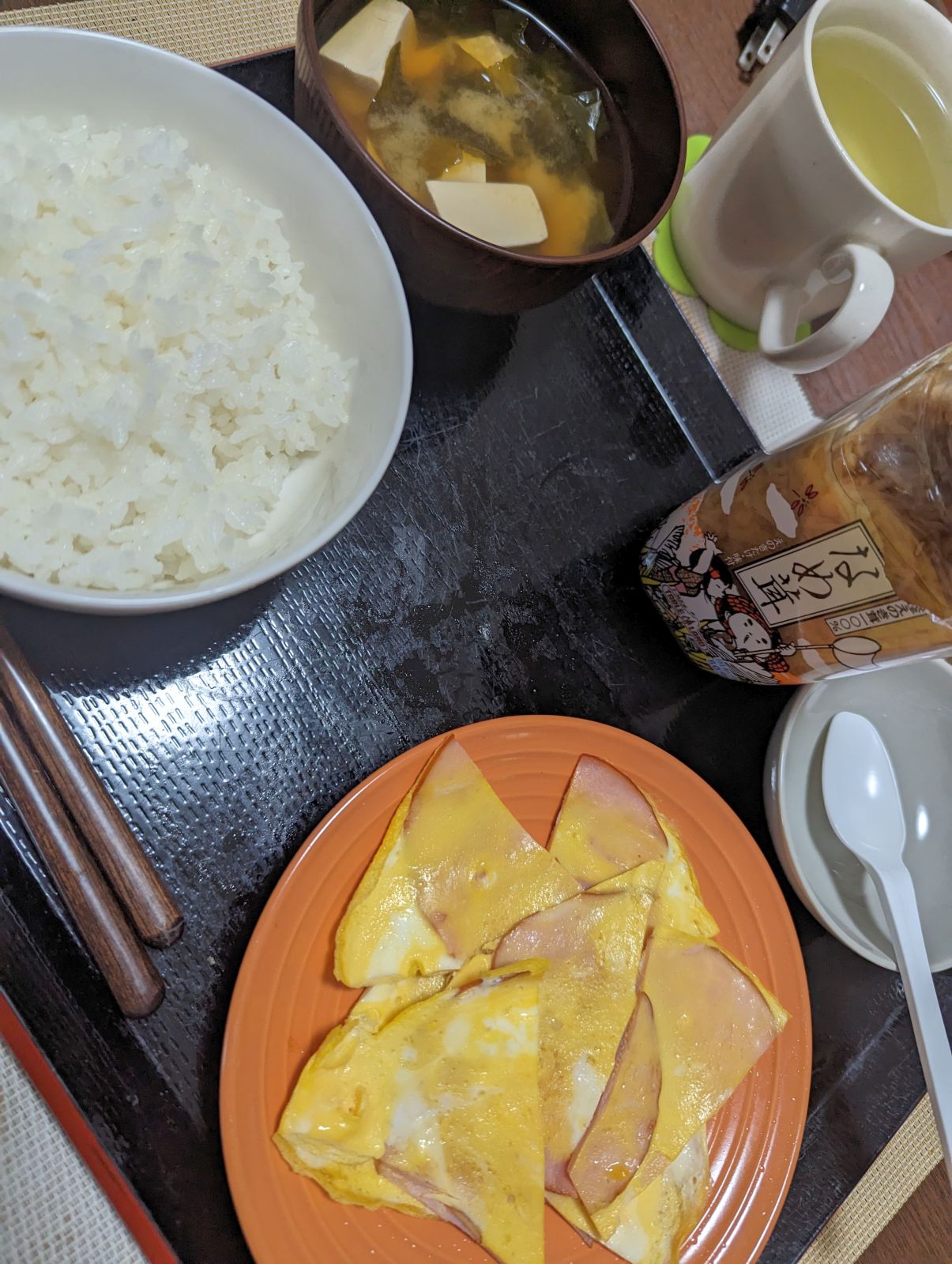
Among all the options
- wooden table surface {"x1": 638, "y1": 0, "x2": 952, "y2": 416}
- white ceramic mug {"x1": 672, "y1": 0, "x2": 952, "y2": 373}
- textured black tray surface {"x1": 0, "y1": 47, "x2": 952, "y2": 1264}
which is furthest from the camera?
wooden table surface {"x1": 638, "y1": 0, "x2": 952, "y2": 416}

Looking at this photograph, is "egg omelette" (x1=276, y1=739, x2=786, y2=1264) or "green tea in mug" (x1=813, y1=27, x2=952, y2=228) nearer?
"egg omelette" (x1=276, y1=739, x2=786, y2=1264)

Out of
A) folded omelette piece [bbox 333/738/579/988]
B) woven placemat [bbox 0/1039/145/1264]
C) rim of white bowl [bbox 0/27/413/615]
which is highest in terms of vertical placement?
rim of white bowl [bbox 0/27/413/615]

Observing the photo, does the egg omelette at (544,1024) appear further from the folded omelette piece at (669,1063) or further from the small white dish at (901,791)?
the small white dish at (901,791)

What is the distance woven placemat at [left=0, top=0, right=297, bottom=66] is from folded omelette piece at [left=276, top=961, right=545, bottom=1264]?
991 millimetres

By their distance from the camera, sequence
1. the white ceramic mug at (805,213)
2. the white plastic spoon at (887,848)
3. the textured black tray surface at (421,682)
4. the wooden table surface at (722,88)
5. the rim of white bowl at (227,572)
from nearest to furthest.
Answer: the rim of white bowl at (227,572)
the textured black tray surface at (421,682)
the white ceramic mug at (805,213)
the white plastic spoon at (887,848)
the wooden table surface at (722,88)

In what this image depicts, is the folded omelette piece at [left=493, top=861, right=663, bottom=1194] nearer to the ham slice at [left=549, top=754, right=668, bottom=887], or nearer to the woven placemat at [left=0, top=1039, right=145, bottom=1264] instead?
the ham slice at [left=549, top=754, right=668, bottom=887]

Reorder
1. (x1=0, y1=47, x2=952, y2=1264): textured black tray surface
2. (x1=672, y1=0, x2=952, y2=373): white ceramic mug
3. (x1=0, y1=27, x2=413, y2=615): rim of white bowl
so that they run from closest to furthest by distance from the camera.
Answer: (x1=0, y1=27, x2=413, y2=615): rim of white bowl, (x1=0, y1=47, x2=952, y2=1264): textured black tray surface, (x1=672, y1=0, x2=952, y2=373): white ceramic mug

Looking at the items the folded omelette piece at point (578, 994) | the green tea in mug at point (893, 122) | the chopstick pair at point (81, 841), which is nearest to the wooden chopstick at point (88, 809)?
the chopstick pair at point (81, 841)

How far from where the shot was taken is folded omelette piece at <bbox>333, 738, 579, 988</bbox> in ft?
2.55

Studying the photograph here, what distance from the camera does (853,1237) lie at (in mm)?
992

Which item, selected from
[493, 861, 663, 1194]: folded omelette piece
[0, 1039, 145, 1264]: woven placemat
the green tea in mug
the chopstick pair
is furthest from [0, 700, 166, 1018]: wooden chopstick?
the green tea in mug

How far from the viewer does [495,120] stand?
0.89 meters

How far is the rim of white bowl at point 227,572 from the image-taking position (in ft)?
1.93

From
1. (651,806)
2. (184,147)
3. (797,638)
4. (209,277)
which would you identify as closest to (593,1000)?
(651,806)
